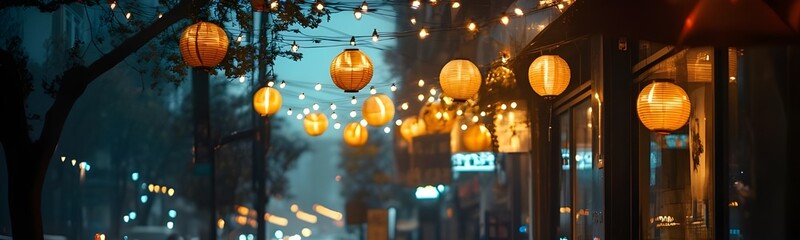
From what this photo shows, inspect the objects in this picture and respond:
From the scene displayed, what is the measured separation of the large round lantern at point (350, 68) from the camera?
1211 cm

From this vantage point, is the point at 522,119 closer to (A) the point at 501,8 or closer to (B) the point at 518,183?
(A) the point at 501,8

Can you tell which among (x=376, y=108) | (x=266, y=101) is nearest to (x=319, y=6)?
(x=266, y=101)

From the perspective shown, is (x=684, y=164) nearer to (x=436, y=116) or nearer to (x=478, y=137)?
(x=478, y=137)

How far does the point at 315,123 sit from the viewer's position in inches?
794

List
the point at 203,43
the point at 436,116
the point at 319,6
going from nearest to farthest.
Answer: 1. the point at 203,43
2. the point at 319,6
3. the point at 436,116

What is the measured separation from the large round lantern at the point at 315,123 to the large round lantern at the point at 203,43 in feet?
30.8

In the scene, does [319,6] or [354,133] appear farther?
[354,133]

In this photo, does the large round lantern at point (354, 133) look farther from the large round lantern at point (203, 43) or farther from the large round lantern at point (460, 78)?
the large round lantern at point (203, 43)

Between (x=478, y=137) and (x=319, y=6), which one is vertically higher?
(x=319, y=6)

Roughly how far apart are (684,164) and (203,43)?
14.9 feet

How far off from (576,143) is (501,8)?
3665 mm

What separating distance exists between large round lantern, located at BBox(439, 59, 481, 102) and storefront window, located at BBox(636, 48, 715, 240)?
231 cm

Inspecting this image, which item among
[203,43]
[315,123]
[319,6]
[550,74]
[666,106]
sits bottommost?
[666,106]

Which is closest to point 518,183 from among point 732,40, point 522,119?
point 522,119
